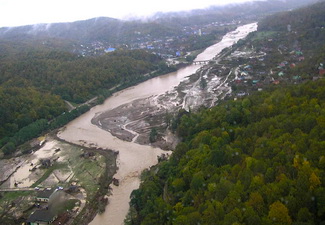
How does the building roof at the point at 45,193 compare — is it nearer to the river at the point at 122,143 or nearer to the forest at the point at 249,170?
the river at the point at 122,143

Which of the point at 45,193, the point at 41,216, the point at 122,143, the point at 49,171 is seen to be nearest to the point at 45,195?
the point at 45,193

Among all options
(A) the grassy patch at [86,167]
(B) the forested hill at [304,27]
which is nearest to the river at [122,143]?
(A) the grassy patch at [86,167]

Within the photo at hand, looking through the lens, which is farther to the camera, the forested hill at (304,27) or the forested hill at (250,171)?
the forested hill at (304,27)

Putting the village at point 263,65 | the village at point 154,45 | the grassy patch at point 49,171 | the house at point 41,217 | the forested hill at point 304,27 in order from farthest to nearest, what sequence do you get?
the village at point 154,45, the forested hill at point 304,27, the village at point 263,65, the grassy patch at point 49,171, the house at point 41,217

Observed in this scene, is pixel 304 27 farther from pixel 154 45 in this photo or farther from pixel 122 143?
pixel 122 143

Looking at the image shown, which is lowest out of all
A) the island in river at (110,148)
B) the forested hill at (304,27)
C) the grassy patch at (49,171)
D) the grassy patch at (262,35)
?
the island in river at (110,148)

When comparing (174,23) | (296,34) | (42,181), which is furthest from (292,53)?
(174,23)
